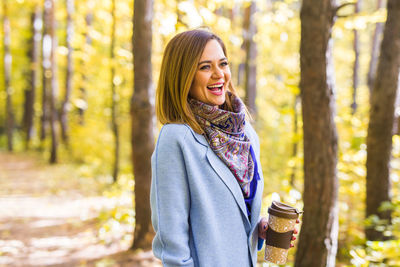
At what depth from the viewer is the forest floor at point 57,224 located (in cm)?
518

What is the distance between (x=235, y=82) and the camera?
50.5 feet

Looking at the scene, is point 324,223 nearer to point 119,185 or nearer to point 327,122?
point 327,122

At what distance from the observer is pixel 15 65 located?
20422 millimetres

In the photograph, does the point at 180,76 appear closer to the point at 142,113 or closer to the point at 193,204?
the point at 193,204

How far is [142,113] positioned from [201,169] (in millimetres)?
3370

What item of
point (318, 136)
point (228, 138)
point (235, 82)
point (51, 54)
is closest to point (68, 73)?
point (51, 54)

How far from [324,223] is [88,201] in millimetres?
6784

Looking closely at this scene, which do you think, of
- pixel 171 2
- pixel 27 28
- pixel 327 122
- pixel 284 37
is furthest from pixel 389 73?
pixel 27 28

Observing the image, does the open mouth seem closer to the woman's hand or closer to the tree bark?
the woman's hand

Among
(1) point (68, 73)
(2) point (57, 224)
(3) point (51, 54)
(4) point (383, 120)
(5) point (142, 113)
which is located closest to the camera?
(4) point (383, 120)

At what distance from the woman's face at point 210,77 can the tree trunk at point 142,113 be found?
10.2ft

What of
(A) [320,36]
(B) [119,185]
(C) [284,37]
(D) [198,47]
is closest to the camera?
(D) [198,47]

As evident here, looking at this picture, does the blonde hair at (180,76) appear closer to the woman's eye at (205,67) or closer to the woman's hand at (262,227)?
the woman's eye at (205,67)

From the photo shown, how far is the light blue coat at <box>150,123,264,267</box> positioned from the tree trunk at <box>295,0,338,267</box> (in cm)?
175
